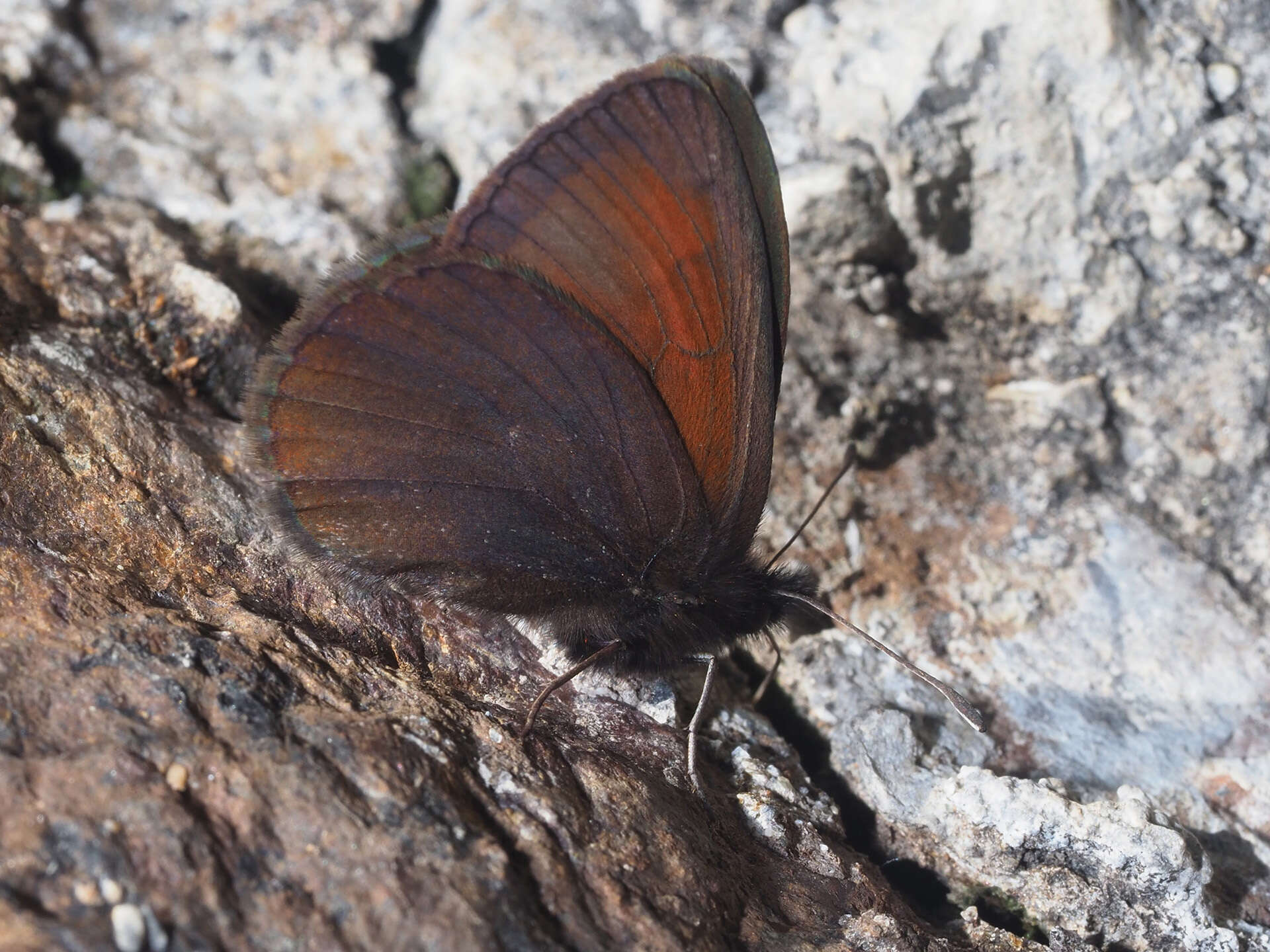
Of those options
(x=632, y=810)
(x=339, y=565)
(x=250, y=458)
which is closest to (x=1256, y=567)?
(x=632, y=810)

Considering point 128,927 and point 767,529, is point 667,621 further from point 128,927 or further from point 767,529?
point 128,927

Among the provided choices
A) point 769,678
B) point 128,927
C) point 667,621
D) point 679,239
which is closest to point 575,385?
point 679,239

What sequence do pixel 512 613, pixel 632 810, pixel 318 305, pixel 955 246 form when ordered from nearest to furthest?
pixel 632 810, pixel 318 305, pixel 512 613, pixel 955 246

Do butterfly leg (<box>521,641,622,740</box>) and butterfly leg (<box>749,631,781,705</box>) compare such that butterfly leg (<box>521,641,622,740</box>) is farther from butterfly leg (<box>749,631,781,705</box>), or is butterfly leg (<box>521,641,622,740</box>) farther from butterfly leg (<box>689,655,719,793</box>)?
butterfly leg (<box>749,631,781,705</box>)

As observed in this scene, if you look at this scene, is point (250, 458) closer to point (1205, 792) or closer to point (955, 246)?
point (955, 246)

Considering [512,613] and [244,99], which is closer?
[512,613]

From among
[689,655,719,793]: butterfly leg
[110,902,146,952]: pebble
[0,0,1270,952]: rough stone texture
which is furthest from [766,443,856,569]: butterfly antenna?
[110,902,146,952]: pebble
